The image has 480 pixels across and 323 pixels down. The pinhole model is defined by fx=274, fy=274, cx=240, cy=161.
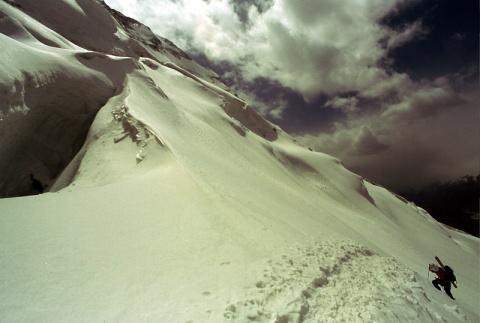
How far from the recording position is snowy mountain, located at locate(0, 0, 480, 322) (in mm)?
4645

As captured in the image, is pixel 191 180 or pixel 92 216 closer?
pixel 92 216

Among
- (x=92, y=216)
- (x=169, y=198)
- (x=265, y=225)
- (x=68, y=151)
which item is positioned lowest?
(x=68, y=151)

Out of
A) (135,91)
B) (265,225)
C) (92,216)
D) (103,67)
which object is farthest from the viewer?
(103,67)

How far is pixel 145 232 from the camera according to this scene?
6703mm

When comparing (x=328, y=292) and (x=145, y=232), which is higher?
(x=328, y=292)

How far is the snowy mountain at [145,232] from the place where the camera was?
4645 mm

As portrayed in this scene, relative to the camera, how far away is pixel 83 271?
507 centimetres

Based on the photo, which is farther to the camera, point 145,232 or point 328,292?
point 145,232

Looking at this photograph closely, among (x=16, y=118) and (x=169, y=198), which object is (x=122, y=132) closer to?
(x=16, y=118)

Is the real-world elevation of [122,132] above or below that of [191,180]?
below

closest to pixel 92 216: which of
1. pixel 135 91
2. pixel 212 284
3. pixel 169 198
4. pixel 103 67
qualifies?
pixel 169 198

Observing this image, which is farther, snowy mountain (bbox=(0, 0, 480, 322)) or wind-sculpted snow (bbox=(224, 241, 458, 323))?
wind-sculpted snow (bbox=(224, 241, 458, 323))

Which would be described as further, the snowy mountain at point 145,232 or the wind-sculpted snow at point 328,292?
the wind-sculpted snow at point 328,292

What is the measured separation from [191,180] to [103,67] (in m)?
15.1
